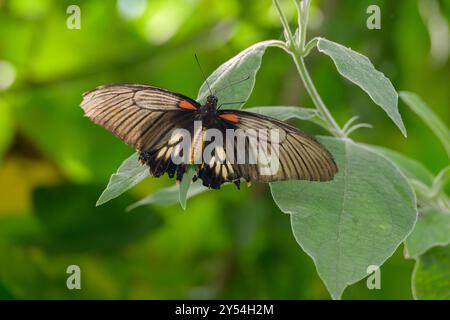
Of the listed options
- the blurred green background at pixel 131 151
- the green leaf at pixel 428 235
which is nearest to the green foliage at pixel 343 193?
the green leaf at pixel 428 235

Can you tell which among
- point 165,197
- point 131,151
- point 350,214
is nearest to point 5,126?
point 131,151

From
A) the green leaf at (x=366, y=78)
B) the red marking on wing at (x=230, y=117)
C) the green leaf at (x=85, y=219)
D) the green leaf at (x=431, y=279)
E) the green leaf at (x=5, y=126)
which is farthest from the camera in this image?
the green leaf at (x=5, y=126)

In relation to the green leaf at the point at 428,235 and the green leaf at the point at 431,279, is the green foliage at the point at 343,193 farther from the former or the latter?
the green leaf at the point at 431,279

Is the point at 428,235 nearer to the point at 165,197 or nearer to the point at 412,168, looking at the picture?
the point at 412,168

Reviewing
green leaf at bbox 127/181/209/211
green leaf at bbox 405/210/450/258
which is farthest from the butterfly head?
green leaf at bbox 405/210/450/258

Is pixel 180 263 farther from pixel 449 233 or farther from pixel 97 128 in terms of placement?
pixel 449 233
